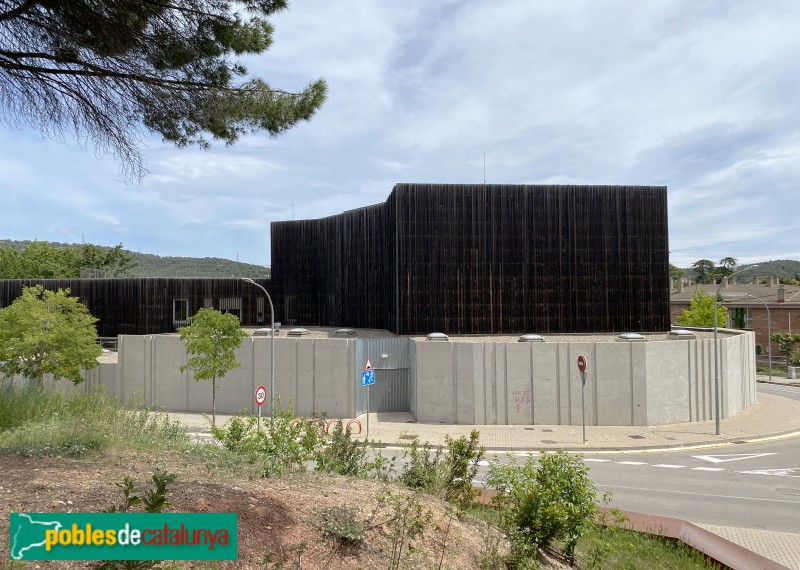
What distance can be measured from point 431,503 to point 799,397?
35.7 m

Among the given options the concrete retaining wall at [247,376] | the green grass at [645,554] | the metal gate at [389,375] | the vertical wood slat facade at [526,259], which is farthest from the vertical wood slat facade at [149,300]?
the green grass at [645,554]

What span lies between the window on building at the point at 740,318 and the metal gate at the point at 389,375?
4784cm

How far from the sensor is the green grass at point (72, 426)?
754 cm

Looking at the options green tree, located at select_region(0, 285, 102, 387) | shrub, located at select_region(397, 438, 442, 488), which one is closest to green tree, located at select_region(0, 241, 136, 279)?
green tree, located at select_region(0, 285, 102, 387)

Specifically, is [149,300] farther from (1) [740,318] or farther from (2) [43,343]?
(1) [740,318]

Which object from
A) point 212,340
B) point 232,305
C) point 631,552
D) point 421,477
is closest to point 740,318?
point 232,305

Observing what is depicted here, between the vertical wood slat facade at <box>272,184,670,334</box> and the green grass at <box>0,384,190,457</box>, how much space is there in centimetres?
2009

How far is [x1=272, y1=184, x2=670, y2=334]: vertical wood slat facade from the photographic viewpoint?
96.0 ft

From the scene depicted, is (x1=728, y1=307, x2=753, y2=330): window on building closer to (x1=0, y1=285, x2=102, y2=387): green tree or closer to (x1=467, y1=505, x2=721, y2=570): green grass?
(x1=467, y1=505, x2=721, y2=570): green grass

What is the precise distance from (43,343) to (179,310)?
49.2 ft

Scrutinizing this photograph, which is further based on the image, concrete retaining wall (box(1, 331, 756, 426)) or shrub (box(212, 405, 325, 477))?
concrete retaining wall (box(1, 331, 756, 426))

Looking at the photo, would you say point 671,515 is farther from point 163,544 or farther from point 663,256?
point 663,256

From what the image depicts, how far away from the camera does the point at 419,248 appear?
2928 cm

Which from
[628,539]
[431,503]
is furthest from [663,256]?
[431,503]
